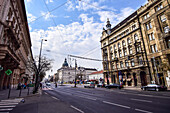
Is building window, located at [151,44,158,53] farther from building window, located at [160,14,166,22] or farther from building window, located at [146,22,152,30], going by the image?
building window, located at [160,14,166,22]

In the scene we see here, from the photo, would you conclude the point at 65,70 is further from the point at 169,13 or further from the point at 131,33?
the point at 169,13

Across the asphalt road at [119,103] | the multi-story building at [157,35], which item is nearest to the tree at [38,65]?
the asphalt road at [119,103]

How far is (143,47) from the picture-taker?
3041 centimetres

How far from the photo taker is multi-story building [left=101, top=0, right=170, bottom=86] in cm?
2498

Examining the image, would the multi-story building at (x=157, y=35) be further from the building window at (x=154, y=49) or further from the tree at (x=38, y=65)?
the tree at (x=38, y=65)

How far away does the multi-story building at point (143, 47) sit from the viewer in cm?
2498

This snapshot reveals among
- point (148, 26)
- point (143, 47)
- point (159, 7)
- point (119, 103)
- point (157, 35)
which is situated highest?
point (159, 7)

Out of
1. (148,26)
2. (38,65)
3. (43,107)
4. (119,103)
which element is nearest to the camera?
(43,107)

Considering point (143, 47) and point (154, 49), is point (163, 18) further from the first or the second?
point (143, 47)

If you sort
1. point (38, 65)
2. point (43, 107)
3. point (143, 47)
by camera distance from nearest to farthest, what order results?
point (43, 107) < point (38, 65) < point (143, 47)

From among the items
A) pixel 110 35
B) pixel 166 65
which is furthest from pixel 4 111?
pixel 110 35

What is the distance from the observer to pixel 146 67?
28828 mm

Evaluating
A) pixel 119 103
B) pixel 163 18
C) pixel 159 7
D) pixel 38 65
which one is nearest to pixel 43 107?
pixel 119 103

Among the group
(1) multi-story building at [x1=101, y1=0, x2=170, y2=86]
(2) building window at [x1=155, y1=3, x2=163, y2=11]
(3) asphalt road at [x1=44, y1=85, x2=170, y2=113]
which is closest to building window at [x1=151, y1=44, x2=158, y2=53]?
(1) multi-story building at [x1=101, y1=0, x2=170, y2=86]
